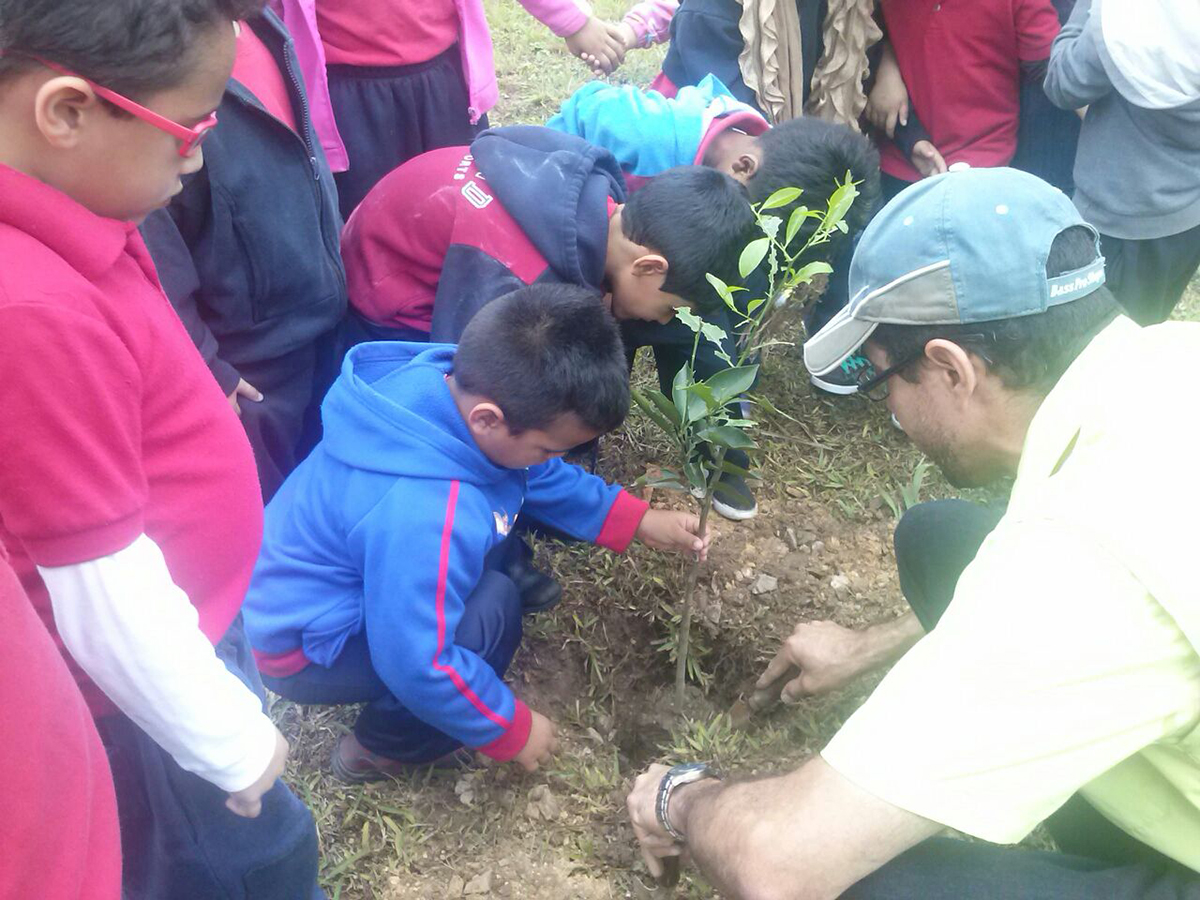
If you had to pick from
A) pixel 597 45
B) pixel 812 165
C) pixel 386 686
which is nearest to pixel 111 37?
pixel 386 686

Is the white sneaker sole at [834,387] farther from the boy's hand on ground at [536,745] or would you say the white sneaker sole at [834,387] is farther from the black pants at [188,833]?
the black pants at [188,833]

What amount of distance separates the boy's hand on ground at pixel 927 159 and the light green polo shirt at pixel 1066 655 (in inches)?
80.6

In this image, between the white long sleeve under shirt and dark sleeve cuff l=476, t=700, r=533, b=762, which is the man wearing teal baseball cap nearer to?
dark sleeve cuff l=476, t=700, r=533, b=762

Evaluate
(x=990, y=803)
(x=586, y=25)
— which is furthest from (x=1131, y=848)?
(x=586, y=25)

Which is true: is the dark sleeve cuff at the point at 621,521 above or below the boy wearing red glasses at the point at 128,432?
below

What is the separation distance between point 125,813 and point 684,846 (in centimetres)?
83

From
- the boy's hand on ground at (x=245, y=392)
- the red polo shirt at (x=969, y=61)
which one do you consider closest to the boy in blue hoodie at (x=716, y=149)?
the red polo shirt at (x=969, y=61)

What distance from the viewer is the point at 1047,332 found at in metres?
1.35

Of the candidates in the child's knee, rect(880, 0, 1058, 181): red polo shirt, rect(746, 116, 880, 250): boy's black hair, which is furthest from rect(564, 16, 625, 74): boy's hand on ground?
the child's knee

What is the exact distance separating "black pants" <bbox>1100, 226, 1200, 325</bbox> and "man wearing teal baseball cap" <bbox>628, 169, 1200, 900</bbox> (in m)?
1.49

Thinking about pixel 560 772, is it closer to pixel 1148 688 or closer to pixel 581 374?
pixel 581 374

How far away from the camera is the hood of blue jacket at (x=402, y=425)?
162 cm

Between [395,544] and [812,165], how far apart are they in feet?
4.85

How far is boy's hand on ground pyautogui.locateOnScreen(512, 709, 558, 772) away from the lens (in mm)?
1859
